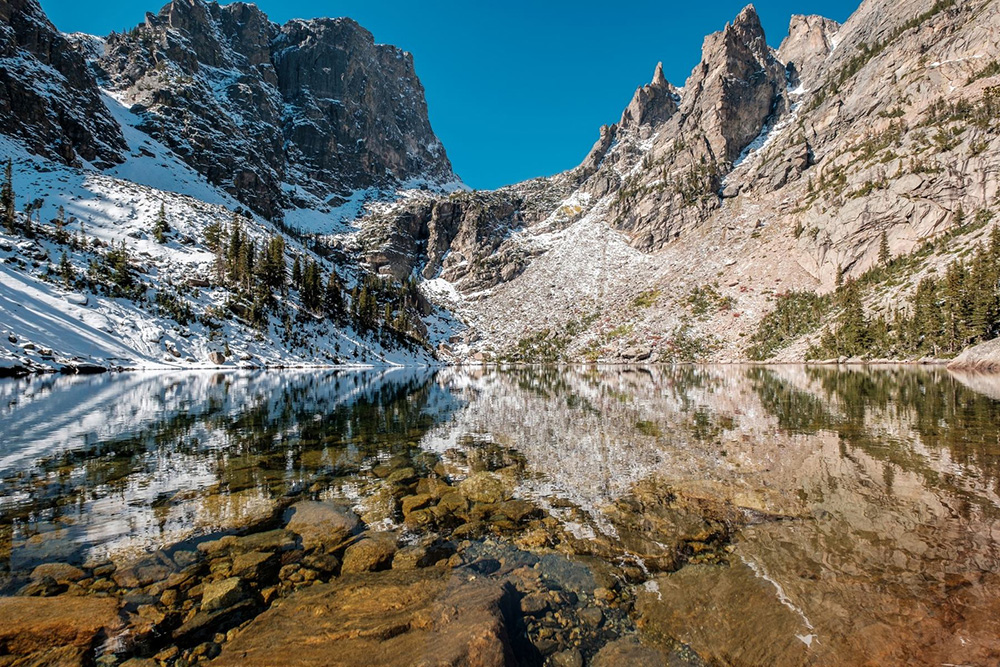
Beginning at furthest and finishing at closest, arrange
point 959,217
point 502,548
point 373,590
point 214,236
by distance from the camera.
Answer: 1. point 959,217
2. point 214,236
3. point 502,548
4. point 373,590

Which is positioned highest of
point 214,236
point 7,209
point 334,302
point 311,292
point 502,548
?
point 214,236

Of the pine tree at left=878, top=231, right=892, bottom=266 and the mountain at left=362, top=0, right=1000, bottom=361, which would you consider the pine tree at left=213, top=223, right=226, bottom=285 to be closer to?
the mountain at left=362, top=0, right=1000, bottom=361

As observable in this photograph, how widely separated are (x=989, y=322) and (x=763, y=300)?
58.9 metres

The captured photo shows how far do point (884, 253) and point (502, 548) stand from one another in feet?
449

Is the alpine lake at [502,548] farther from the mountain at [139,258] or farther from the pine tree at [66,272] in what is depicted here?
the pine tree at [66,272]

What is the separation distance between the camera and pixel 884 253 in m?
→ 105

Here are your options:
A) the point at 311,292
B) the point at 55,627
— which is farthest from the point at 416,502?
the point at 311,292

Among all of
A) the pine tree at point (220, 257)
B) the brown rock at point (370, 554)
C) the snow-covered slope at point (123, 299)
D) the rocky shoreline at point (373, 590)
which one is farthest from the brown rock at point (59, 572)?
the pine tree at point (220, 257)

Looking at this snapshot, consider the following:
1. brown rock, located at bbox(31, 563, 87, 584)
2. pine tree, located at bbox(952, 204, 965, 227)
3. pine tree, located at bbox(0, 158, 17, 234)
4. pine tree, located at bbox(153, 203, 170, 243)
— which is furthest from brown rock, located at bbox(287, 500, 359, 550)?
pine tree, located at bbox(952, 204, 965, 227)

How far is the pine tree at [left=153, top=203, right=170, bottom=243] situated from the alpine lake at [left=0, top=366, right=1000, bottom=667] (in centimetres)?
8206

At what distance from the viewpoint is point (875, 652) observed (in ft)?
17.5

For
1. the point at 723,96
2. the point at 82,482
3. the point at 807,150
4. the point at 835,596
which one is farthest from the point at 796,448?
the point at 723,96

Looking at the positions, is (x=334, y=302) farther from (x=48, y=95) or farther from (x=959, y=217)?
(x=959, y=217)

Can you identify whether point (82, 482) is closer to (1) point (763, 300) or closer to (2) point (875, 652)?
(2) point (875, 652)
